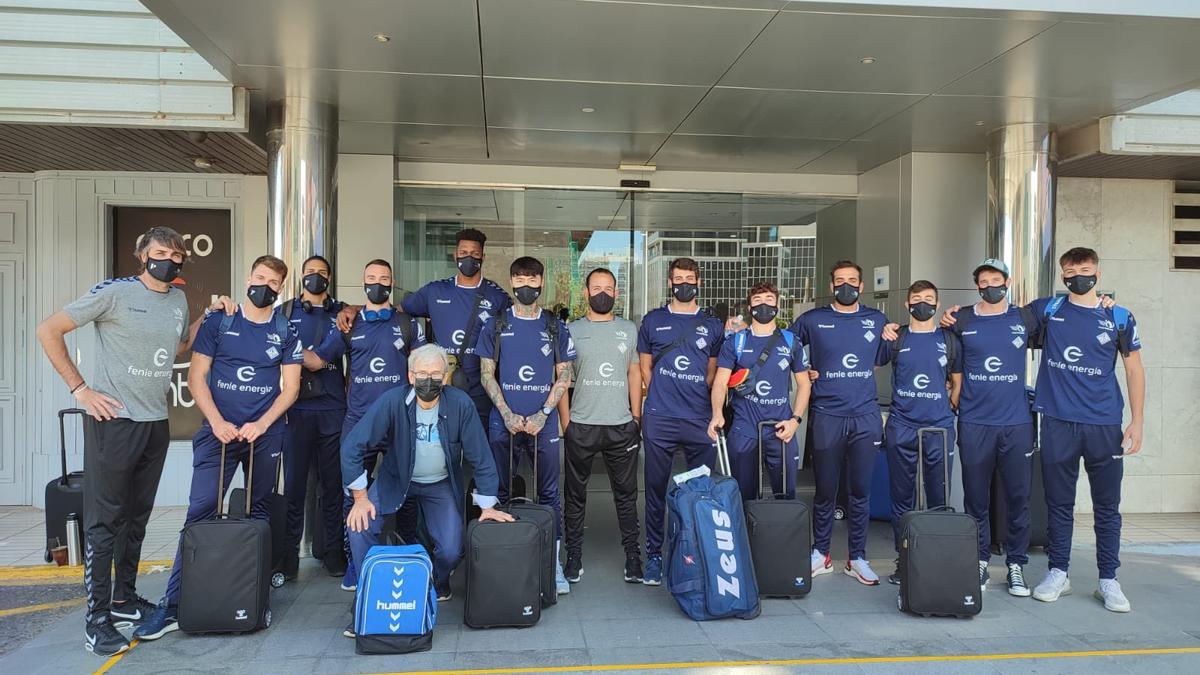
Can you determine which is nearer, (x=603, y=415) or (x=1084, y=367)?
(x=1084, y=367)

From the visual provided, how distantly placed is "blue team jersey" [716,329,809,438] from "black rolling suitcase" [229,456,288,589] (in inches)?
104

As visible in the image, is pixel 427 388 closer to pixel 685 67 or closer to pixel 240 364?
pixel 240 364

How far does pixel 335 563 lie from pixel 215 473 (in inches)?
45.3

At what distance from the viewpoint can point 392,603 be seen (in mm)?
3676

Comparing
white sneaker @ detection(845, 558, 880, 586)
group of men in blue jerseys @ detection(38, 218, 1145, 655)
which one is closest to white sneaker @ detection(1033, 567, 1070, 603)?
group of men in blue jerseys @ detection(38, 218, 1145, 655)

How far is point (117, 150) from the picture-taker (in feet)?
20.8

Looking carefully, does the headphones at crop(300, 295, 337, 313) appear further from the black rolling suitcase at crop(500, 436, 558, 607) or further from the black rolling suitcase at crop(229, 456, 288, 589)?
the black rolling suitcase at crop(500, 436, 558, 607)

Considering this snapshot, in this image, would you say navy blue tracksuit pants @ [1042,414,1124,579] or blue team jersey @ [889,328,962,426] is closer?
navy blue tracksuit pants @ [1042,414,1124,579]

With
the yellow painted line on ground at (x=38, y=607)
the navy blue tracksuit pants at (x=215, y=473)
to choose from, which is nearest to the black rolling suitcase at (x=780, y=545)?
the navy blue tracksuit pants at (x=215, y=473)

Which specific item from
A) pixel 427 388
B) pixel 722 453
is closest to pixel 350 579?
pixel 427 388

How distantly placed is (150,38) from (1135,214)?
8.46 metres

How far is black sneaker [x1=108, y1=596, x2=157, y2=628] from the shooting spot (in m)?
3.86

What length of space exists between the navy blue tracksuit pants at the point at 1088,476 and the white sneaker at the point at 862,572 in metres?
1.02

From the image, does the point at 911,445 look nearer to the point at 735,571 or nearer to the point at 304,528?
the point at 735,571
